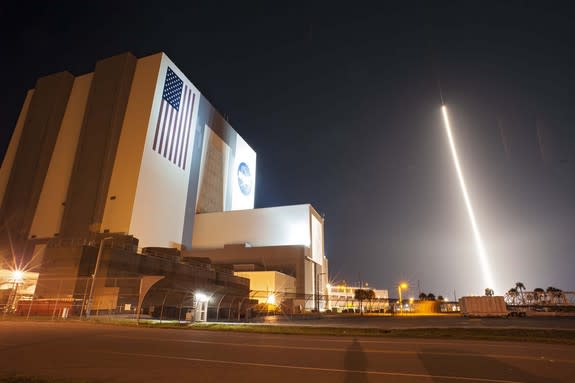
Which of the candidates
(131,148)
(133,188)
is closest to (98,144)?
(131,148)

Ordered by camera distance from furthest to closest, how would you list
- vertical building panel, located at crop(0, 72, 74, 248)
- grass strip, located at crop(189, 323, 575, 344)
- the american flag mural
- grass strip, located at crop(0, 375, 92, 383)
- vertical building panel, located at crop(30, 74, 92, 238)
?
1. the american flag mural
2. vertical building panel, located at crop(0, 72, 74, 248)
3. vertical building panel, located at crop(30, 74, 92, 238)
4. grass strip, located at crop(189, 323, 575, 344)
5. grass strip, located at crop(0, 375, 92, 383)

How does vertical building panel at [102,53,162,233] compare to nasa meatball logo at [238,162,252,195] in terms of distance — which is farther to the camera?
nasa meatball logo at [238,162,252,195]

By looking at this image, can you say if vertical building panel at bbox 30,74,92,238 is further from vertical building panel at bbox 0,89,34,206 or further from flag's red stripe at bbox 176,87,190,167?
flag's red stripe at bbox 176,87,190,167

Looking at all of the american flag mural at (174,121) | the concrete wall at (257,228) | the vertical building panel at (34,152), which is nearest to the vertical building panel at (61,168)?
the vertical building panel at (34,152)

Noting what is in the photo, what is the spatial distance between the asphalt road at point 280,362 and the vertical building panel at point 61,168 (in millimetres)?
66552

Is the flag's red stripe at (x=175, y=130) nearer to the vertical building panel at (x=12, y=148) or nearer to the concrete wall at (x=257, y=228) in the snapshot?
the concrete wall at (x=257, y=228)

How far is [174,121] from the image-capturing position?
7956cm

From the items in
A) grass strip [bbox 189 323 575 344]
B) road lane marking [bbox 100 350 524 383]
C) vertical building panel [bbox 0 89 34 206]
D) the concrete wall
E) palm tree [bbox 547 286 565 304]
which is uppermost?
vertical building panel [bbox 0 89 34 206]

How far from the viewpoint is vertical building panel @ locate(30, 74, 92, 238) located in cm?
6825

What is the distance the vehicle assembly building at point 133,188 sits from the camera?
63906mm

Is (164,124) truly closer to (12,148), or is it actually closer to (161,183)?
(161,183)

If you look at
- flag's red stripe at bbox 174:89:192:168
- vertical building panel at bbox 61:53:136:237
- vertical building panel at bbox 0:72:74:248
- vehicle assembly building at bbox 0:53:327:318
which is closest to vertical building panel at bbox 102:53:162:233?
vehicle assembly building at bbox 0:53:327:318

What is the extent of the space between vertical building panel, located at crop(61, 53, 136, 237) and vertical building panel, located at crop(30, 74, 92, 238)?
2827mm

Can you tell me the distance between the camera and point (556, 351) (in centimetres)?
1195
